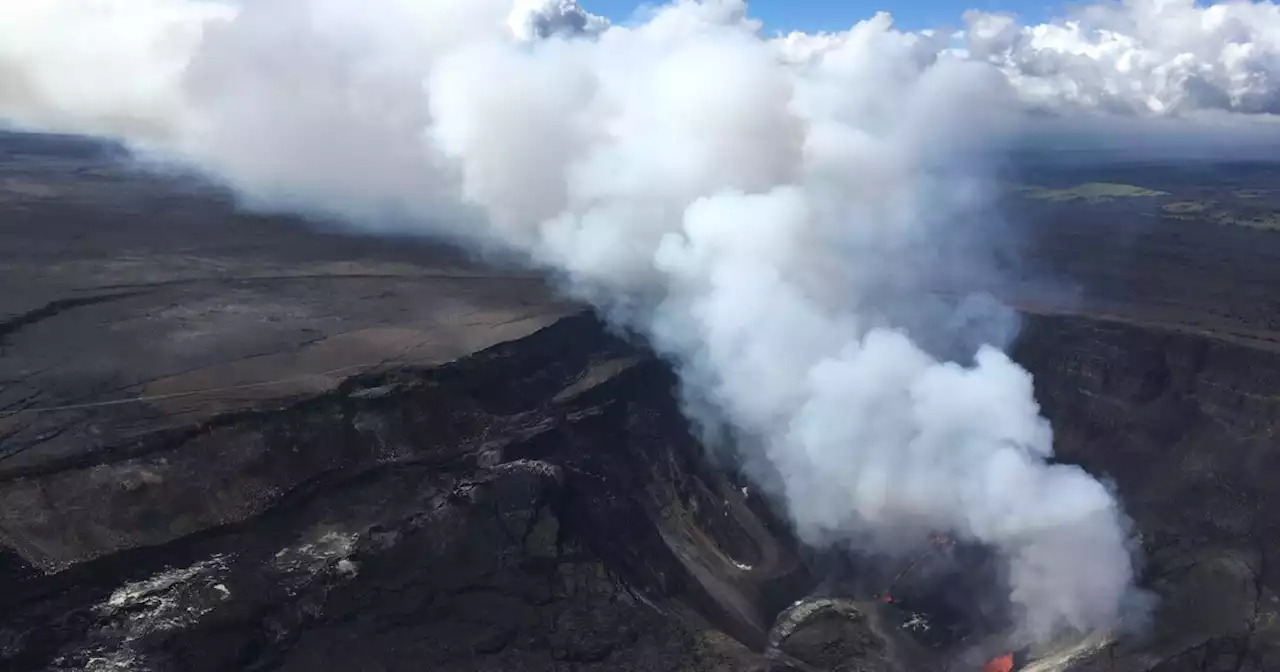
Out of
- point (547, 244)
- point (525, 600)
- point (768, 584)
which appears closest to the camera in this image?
point (525, 600)

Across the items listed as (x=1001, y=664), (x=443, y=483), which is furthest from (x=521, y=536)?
(x=1001, y=664)

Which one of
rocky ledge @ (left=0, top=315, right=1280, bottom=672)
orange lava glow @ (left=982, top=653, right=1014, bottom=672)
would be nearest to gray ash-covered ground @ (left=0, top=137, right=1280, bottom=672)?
rocky ledge @ (left=0, top=315, right=1280, bottom=672)

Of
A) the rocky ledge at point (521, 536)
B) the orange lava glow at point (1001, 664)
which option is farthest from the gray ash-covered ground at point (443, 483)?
the orange lava glow at point (1001, 664)

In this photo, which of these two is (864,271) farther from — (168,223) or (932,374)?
(168,223)

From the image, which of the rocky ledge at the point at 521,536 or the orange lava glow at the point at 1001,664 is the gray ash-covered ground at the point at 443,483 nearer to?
the rocky ledge at the point at 521,536

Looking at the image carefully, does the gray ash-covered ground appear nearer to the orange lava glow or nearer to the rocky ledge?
the rocky ledge

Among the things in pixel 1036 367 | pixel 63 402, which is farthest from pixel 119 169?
pixel 1036 367

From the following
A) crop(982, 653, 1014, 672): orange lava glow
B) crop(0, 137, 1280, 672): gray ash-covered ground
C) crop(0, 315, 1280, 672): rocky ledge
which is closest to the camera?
crop(0, 315, 1280, 672): rocky ledge

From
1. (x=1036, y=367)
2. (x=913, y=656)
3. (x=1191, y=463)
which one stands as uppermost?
(x=1036, y=367)

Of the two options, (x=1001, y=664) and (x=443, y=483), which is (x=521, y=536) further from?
(x=1001, y=664)
